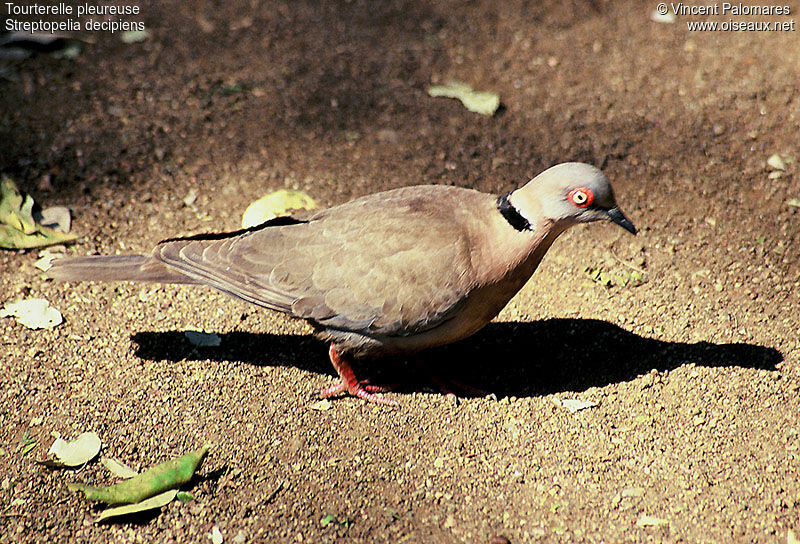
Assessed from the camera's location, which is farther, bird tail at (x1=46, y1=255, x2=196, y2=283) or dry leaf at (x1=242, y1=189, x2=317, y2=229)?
dry leaf at (x1=242, y1=189, x2=317, y2=229)

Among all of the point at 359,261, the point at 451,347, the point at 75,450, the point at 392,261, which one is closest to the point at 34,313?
the point at 75,450

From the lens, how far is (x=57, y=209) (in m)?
4.90

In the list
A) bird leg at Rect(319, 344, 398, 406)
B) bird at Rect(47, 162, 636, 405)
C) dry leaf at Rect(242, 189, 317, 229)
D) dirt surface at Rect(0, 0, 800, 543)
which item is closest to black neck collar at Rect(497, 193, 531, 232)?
bird at Rect(47, 162, 636, 405)

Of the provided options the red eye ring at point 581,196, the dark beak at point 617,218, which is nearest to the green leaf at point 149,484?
the red eye ring at point 581,196

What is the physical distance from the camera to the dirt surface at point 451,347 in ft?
11.1

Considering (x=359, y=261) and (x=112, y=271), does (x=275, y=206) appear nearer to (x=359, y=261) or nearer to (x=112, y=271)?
(x=112, y=271)

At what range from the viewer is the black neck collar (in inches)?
143

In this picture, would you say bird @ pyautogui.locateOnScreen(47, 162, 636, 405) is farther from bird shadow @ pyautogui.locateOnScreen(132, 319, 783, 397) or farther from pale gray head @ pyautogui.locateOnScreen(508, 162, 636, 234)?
bird shadow @ pyautogui.locateOnScreen(132, 319, 783, 397)

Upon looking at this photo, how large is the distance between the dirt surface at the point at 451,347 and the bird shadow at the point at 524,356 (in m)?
0.02

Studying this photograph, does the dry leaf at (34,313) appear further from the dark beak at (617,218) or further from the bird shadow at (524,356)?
the dark beak at (617,218)

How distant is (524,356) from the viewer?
Answer: 4297mm

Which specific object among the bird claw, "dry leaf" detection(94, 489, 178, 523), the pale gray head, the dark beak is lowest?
"dry leaf" detection(94, 489, 178, 523)

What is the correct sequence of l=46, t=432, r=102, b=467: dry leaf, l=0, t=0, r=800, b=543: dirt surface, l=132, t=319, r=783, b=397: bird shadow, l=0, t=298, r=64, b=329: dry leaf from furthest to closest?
1. l=0, t=298, r=64, b=329: dry leaf
2. l=132, t=319, r=783, b=397: bird shadow
3. l=46, t=432, r=102, b=467: dry leaf
4. l=0, t=0, r=800, b=543: dirt surface

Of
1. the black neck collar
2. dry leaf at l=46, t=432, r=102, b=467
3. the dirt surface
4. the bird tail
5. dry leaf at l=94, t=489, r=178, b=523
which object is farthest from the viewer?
the bird tail
